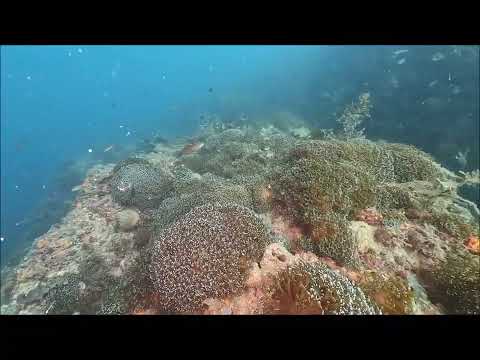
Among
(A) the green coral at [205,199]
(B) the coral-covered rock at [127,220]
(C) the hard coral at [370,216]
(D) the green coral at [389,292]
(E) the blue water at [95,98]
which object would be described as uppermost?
(C) the hard coral at [370,216]

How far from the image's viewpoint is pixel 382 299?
16.2 feet

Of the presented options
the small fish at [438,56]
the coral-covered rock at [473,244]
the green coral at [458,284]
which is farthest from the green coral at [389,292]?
the small fish at [438,56]

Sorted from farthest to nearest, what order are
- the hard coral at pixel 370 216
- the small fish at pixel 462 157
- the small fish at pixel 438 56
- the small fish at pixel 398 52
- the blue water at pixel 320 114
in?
the small fish at pixel 398 52
the small fish at pixel 438 56
the blue water at pixel 320 114
the small fish at pixel 462 157
the hard coral at pixel 370 216

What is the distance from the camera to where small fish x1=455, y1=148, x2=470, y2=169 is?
1584cm

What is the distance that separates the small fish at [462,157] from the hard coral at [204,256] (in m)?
15.0

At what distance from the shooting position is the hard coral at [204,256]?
506 centimetres

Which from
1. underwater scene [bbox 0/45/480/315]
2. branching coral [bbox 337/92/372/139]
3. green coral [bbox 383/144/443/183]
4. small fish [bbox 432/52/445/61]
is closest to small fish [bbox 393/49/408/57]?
small fish [bbox 432/52/445/61]

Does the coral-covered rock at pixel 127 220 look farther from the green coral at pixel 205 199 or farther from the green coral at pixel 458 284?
the green coral at pixel 458 284

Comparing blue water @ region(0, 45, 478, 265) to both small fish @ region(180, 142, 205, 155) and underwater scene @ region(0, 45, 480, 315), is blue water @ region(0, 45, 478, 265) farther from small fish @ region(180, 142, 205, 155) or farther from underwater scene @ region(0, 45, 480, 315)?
small fish @ region(180, 142, 205, 155)

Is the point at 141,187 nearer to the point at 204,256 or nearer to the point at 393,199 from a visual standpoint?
the point at 204,256

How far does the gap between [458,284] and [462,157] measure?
1354 centimetres

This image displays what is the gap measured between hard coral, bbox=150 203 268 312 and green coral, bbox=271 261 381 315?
0.72m
